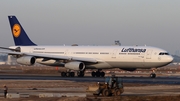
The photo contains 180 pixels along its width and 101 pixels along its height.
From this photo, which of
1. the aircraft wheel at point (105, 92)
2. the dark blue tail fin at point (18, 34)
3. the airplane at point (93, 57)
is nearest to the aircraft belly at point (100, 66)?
the airplane at point (93, 57)

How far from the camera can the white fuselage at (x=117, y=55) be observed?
69438 mm

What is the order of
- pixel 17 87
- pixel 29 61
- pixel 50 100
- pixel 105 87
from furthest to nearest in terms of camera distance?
pixel 29 61, pixel 17 87, pixel 105 87, pixel 50 100

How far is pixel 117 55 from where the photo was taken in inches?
2813

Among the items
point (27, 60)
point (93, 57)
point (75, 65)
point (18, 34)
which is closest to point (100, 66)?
point (93, 57)

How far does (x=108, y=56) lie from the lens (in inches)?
2854

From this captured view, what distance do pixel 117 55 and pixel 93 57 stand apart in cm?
441

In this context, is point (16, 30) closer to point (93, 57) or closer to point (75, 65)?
point (93, 57)

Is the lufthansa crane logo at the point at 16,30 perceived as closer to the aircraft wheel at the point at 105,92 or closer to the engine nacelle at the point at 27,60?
the engine nacelle at the point at 27,60

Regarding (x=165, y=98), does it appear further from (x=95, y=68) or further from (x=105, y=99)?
(x=95, y=68)

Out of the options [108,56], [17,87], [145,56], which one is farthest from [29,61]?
[17,87]

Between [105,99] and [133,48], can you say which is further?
[133,48]

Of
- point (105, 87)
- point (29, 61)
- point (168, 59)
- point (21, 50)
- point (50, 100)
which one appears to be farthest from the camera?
point (21, 50)

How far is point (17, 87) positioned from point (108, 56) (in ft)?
75.6

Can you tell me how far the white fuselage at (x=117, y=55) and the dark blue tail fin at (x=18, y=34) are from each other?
4442mm
